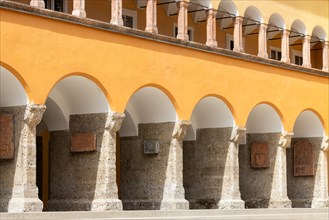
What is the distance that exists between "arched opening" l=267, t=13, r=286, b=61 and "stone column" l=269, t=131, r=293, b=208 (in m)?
3.66

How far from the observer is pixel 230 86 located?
28484 mm

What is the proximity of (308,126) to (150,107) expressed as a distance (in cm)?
835

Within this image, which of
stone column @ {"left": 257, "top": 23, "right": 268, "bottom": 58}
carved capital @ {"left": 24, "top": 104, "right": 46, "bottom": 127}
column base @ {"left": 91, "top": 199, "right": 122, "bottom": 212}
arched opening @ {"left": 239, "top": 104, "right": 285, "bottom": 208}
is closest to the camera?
carved capital @ {"left": 24, "top": 104, "right": 46, "bottom": 127}

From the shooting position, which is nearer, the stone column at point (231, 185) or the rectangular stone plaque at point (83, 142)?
the rectangular stone plaque at point (83, 142)

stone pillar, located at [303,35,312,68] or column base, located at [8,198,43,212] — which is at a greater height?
stone pillar, located at [303,35,312,68]

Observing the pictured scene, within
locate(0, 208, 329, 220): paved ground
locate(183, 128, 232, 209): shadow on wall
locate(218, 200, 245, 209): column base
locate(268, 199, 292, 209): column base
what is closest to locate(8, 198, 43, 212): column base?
locate(0, 208, 329, 220): paved ground

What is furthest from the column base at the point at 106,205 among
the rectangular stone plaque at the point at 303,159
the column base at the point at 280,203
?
the rectangular stone plaque at the point at 303,159

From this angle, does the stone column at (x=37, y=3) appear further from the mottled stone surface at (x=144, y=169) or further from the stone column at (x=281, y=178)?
Answer: the stone column at (x=281, y=178)

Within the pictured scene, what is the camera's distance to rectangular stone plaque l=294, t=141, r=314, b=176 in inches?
1291

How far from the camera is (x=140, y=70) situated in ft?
82.4

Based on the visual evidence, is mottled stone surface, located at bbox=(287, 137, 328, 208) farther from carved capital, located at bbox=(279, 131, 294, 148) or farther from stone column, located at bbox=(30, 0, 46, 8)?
stone column, located at bbox=(30, 0, 46, 8)

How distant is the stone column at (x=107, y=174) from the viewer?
77.8 ft

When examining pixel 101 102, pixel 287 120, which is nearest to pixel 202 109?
pixel 287 120

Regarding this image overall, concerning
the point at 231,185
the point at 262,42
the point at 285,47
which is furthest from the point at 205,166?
the point at 285,47
